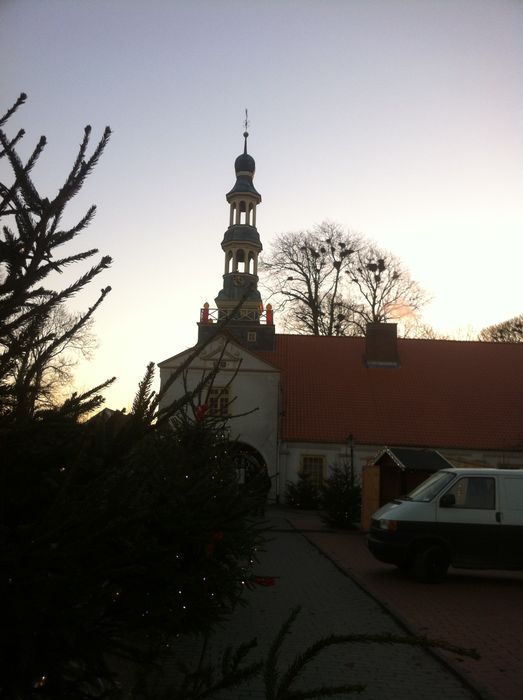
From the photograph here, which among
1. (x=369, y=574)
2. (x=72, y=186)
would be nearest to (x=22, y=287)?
(x=72, y=186)

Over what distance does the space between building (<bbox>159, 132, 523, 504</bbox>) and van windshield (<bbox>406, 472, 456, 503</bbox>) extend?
12290 millimetres

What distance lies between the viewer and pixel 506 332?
5397cm

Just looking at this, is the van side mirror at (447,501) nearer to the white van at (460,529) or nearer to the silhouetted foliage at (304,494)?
the white van at (460,529)

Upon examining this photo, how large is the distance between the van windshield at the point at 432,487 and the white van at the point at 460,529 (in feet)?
0.16

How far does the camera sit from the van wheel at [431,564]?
38.6 feet

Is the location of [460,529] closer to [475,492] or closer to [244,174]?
[475,492]

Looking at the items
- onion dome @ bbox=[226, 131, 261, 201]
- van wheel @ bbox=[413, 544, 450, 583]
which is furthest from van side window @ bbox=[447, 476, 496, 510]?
onion dome @ bbox=[226, 131, 261, 201]

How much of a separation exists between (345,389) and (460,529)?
21.6m

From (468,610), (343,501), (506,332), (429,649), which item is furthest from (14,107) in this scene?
(506,332)

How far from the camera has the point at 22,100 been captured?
2781 millimetres

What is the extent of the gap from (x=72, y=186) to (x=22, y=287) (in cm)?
41

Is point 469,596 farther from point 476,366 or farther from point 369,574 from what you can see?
point 476,366

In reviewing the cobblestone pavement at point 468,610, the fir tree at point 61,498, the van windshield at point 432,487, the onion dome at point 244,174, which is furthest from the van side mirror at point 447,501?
the onion dome at point 244,174

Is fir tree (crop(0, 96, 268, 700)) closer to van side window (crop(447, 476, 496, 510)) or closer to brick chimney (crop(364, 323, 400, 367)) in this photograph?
van side window (crop(447, 476, 496, 510))
